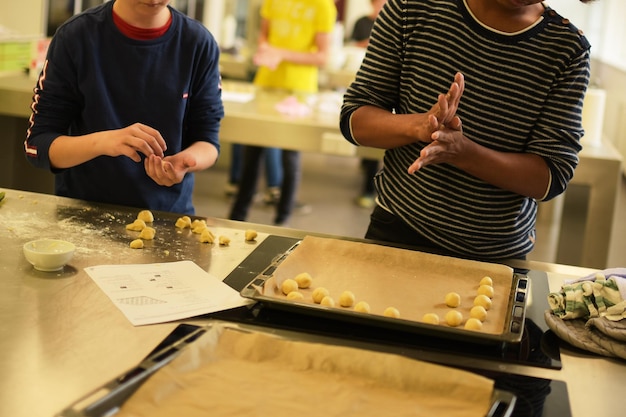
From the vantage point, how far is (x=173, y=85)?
1.79m

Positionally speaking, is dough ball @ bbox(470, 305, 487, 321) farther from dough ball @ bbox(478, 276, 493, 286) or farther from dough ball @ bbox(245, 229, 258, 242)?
dough ball @ bbox(245, 229, 258, 242)

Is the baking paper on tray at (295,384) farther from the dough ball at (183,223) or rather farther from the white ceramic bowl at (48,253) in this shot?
the dough ball at (183,223)

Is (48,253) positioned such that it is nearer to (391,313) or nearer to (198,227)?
(198,227)

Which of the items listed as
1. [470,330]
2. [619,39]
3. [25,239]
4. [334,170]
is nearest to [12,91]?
[25,239]

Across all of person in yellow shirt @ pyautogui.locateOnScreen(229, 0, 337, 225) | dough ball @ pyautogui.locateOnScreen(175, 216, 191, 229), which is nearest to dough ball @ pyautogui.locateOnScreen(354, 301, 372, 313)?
dough ball @ pyautogui.locateOnScreen(175, 216, 191, 229)

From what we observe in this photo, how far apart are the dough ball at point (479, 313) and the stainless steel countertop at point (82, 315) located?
13cm

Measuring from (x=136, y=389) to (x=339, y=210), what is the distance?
436cm

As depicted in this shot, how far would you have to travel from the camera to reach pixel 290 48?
13.7ft

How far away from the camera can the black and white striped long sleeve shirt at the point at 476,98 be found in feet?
5.04

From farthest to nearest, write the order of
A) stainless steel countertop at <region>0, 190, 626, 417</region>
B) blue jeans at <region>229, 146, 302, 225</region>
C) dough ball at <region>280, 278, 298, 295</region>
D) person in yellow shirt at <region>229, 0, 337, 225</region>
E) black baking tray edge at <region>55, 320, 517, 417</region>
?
1. blue jeans at <region>229, 146, 302, 225</region>
2. person in yellow shirt at <region>229, 0, 337, 225</region>
3. dough ball at <region>280, 278, 298, 295</region>
4. stainless steel countertop at <region>0, 190, 626, 417</region>
5. black baking tray edge at <region>55, 320, 517, 417</region>

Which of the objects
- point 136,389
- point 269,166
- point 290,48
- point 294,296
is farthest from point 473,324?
point 269,166

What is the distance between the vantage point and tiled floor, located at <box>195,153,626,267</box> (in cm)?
330

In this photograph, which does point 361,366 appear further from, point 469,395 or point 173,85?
point 173,85

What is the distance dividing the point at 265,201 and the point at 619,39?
5.39 meters
